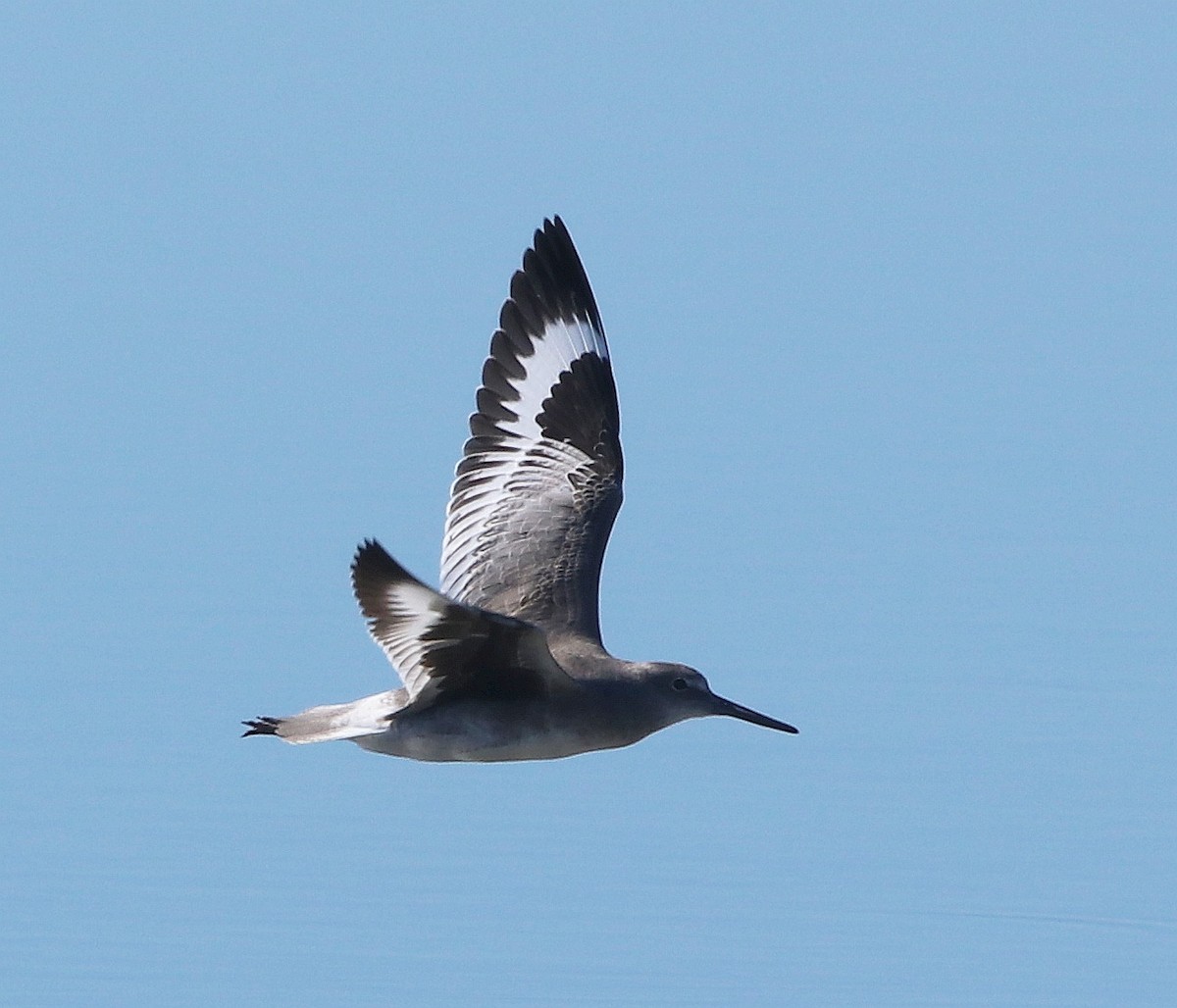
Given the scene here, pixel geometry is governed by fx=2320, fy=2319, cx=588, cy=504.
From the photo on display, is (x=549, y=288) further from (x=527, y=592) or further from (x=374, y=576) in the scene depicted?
(x=374, y=576)

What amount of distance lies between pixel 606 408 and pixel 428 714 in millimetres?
2081

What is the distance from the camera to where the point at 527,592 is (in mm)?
8648

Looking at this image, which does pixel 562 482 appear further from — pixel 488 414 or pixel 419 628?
pixel 419 628

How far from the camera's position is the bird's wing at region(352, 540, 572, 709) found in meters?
6.88

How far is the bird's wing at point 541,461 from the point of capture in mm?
8711

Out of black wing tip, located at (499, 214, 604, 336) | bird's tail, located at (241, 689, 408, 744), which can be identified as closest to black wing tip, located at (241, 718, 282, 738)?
bird's tail, located at (241, 689, 408, 744)

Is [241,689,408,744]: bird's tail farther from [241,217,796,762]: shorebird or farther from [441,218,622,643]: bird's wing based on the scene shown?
[441,218,622,643]: bird's wing

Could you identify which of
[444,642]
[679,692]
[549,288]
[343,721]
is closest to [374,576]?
[444,642]

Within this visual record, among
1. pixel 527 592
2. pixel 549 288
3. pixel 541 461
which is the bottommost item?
pixel 527 592

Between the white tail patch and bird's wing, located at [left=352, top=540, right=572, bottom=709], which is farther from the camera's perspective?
the white tail patch

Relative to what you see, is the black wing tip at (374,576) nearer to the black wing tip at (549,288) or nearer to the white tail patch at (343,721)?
the white tail patch at (343,721)

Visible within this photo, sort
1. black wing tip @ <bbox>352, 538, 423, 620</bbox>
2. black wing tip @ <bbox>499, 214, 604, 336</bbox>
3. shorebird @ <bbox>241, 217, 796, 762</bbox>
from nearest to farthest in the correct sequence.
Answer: black wing tip @ <bbox>352, 538, 423, 620</bbox>
shorebird @ <bbox>241, 217, 796, 762</bbox>
black wing tip @ <bbox>499, 214, 604, 336</bbox>

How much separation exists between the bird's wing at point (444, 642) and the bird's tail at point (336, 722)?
0.43 feet

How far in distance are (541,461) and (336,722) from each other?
1.85 metres
